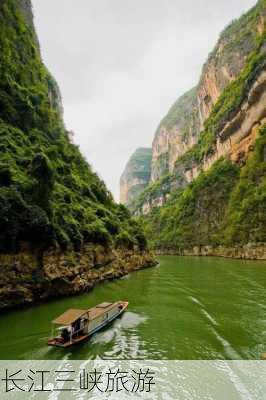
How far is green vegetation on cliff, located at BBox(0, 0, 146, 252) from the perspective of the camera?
56.8 feet

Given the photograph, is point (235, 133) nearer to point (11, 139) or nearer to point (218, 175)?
point (218, 175)

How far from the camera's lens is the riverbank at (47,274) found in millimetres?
15758

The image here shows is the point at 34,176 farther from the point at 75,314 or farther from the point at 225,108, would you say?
the point at 225,108

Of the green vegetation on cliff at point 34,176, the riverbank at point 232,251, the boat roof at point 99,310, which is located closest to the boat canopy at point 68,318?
the boat roof at point 99,310

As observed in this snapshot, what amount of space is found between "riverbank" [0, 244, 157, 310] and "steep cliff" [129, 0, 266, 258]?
37893 millimetres

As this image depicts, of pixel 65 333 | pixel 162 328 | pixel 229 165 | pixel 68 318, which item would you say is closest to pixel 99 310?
pixel 68 318

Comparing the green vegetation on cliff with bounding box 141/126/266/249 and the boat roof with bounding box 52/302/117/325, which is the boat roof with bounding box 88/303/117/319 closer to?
the boat roof with bounding box 52/302/117/325

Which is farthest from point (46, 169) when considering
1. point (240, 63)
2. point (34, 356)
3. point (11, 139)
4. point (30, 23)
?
point (240, 63)

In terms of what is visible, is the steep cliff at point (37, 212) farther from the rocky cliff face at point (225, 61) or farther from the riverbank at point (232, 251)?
the rocky cliff face at point (225, 61)

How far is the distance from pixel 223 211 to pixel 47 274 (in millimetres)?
60120

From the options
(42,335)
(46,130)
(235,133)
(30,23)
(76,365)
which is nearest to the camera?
(76,365)

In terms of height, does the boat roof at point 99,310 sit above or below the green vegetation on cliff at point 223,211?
below

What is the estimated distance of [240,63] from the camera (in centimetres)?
9931

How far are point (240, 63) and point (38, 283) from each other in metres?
108
